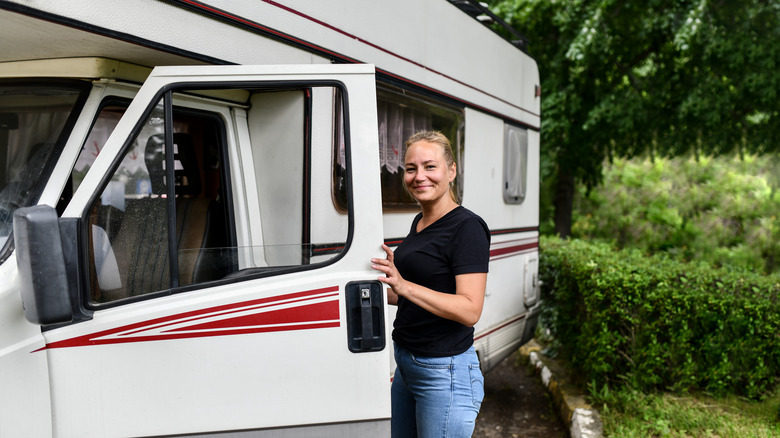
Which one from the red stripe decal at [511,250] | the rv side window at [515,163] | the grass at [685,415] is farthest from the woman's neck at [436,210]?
the rv side window at [515,163]

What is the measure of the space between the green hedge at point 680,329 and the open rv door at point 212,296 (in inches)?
113

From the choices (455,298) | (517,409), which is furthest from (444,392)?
(517,409)

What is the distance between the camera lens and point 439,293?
7.23 feet

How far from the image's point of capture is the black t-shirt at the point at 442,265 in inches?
87.8

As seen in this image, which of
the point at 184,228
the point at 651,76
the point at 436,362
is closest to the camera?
the point at 436,362

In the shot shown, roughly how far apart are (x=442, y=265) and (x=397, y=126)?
5.04ft

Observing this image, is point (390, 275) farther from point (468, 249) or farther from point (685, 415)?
point (685, 415)

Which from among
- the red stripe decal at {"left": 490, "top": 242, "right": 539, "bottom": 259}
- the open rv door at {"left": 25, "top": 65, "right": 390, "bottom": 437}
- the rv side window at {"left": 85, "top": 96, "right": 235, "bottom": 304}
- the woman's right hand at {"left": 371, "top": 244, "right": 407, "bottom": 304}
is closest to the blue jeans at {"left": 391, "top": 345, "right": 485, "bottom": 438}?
the open rv door at {"left": 25, "top": 65, "right": 390, "bottom": 437}

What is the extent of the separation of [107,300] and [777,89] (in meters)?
7.88

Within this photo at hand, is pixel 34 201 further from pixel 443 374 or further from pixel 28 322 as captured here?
pixel 443 374

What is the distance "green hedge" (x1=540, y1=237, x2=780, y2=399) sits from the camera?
439cm

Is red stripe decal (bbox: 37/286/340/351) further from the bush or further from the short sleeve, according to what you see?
the bush

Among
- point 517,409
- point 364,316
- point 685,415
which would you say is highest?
point 364,316

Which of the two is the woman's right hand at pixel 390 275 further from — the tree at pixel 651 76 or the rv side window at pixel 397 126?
the tree at pixel 651 76
